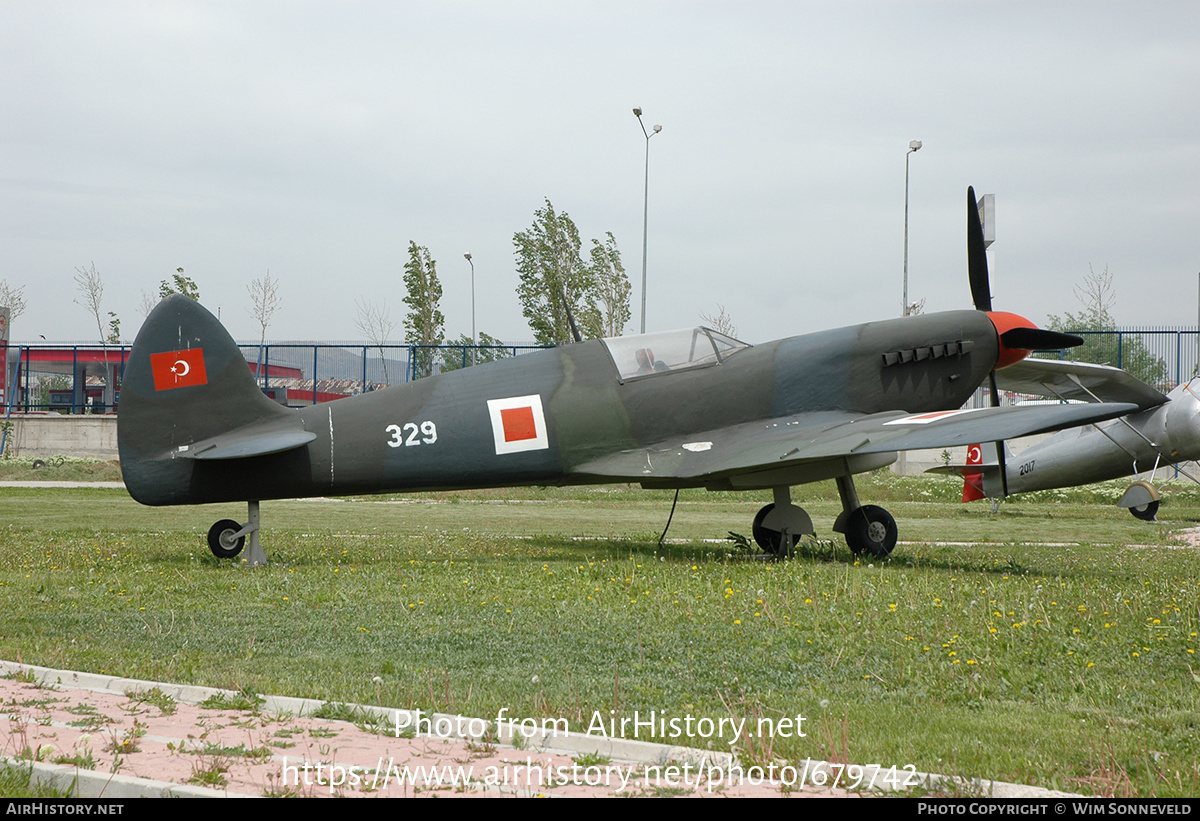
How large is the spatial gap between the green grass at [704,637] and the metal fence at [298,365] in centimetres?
2365

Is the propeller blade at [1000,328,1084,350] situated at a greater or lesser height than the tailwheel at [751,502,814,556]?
greater

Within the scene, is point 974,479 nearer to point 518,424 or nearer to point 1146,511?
point 1146,511

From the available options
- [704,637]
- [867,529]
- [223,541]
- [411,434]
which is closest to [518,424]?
[411,434]

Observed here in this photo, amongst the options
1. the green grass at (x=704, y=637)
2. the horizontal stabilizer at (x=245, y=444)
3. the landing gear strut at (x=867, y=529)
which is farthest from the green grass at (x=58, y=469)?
the landing gear strut at (x=867, y=529)

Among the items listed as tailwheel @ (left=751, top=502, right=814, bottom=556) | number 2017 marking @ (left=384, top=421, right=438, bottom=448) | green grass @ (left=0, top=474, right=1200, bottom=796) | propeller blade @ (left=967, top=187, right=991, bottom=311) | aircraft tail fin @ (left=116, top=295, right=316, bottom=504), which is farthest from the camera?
propeller blade @ (left=967, top=187, right=991, bottom=311)

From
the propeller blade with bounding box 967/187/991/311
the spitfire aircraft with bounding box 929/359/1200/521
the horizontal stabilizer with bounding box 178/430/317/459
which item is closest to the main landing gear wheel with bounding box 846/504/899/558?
the propeller blade with bounding box 967/187/991/311

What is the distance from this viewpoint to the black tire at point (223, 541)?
11.4 metres

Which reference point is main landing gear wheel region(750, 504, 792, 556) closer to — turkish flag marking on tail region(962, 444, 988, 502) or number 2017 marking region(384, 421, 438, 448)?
number 2017 marking region(384, 421, 438, 448)

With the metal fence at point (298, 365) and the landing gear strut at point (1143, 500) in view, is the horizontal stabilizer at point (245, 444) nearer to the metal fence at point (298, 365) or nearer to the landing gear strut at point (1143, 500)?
the landing gear strut at point (1143, 500)

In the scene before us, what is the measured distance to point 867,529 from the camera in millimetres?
12258

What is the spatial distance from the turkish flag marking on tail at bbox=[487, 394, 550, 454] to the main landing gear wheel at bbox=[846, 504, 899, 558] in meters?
4.02

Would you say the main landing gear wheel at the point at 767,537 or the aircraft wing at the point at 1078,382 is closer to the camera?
the main landing gear wheel at the point at 767,537

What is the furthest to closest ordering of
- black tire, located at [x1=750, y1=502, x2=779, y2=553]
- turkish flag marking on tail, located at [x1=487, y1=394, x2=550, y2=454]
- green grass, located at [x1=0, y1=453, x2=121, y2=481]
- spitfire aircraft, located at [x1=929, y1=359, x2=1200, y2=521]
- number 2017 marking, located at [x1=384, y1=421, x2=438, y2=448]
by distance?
green grass, located at [x1=0, y1=453, x2=121, y2=481]
spitfire aircraft, located at [x1=929, y1=359, x2=1200, y2=521]
black tire, located at [x1=750, y1=502, x2=779, y2=553]
turkish flag marking on tail, located at [x1=487, y1=394, x2=550, y2=454]
number 2017 marking, located at [x1=384, y1=421, x2=438, y2=448]

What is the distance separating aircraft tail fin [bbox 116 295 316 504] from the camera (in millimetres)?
11062
